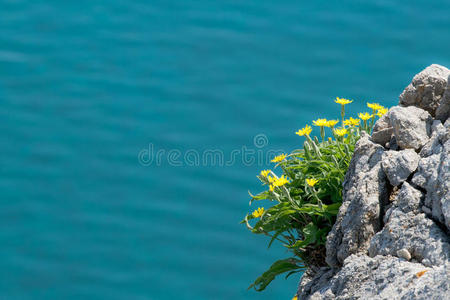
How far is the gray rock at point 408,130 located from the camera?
3.10 metres

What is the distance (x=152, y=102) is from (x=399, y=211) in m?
4.16

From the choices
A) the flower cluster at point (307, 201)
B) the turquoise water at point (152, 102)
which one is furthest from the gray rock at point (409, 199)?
the turquoise water at point (152, 102)

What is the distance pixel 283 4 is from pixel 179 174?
3.00 meters

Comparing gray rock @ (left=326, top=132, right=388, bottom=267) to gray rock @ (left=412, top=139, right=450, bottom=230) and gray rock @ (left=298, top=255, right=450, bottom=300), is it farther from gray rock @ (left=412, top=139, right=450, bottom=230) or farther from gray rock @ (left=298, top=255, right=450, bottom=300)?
gray rock @ (left=412, top=139, right=450, bottom=230)

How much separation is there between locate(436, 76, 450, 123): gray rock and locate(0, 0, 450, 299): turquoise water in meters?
2.39

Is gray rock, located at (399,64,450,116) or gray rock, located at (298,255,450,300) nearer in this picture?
gray rock, located at (298,255,450,300)

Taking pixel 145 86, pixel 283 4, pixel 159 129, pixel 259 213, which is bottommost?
→ pixel 259 213

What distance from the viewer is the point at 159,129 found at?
21.1ft

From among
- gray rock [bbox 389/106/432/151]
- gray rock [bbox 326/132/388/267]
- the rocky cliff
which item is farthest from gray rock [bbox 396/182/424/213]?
gray rock [bbox 389/106/432/151]

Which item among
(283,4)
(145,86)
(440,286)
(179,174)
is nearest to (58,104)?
(145,86)

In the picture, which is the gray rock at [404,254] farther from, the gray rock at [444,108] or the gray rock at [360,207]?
the gray rock at [444,108]

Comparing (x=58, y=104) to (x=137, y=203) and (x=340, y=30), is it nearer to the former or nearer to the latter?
(x=137, y=203)

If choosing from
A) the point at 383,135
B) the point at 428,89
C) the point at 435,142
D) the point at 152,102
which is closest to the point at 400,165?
the point at 435,142

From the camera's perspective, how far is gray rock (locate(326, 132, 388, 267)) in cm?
301
